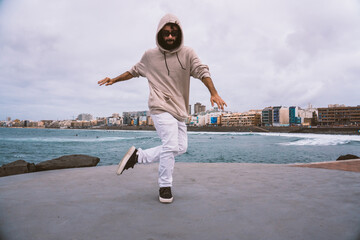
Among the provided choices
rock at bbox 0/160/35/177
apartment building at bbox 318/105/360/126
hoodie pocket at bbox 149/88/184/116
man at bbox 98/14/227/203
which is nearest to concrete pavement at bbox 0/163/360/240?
man at bbox 98/14/227/203

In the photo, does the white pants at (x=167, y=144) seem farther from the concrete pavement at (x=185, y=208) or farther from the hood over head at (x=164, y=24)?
the hood over head at (x=164, y=24)

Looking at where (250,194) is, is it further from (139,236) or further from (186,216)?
(139,236)

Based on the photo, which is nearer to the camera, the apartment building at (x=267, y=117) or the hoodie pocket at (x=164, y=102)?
the hoodie pocket at (x=164, y=102)

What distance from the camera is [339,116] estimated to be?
323ft

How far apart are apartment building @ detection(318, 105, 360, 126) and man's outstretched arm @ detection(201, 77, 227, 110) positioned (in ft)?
368

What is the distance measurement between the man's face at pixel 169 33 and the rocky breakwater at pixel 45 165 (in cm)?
315

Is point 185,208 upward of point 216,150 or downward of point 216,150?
upward

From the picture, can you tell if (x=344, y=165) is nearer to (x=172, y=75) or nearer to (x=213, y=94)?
(x=213, y=94)

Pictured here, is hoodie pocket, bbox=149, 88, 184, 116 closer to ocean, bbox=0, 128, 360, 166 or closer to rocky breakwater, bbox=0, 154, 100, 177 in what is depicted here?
rocky breakwater, bbox=0, 154, 100, 177

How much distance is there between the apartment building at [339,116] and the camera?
95.2 metres

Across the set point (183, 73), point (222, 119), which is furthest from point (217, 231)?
point (222, 119)

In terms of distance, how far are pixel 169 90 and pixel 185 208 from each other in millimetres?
1188

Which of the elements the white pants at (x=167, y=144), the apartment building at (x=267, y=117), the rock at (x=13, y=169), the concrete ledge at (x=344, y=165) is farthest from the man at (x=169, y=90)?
the apartment building at (x=267, y=117)

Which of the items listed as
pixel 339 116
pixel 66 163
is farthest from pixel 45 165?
pixel 339 116
